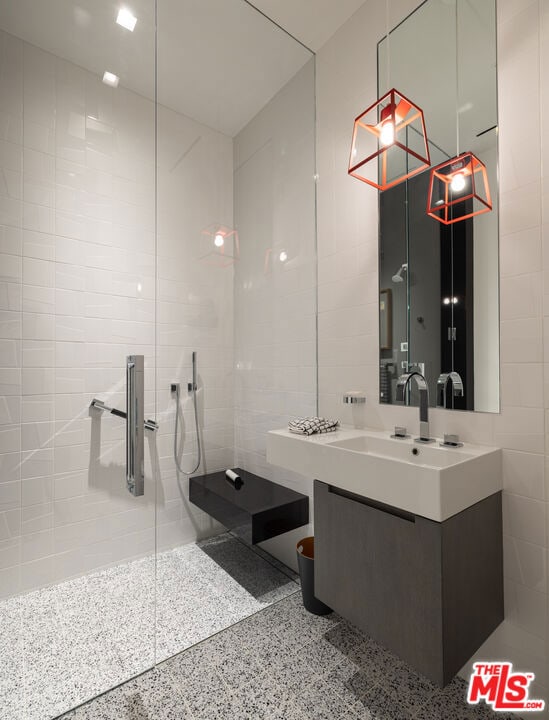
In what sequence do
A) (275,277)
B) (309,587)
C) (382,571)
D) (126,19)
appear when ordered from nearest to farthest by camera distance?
1. (382,571)
2. (126,19)
3. (309,587)
4. (275,277)

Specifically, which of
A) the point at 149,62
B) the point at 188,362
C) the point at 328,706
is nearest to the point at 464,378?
the point at 188,362

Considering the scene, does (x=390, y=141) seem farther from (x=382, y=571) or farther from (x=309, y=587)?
(x=309, y=587)

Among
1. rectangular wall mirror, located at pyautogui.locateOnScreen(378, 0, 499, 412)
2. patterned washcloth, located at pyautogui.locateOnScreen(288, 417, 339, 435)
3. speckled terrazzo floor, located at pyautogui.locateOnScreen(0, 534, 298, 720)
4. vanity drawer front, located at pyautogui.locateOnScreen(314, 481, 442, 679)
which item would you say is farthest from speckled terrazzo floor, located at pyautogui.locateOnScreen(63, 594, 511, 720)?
rectangular wall mirror, located at pyautogui.locateOnScreen(378, 0, 499, 412)

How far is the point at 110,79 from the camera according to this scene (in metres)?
1.55

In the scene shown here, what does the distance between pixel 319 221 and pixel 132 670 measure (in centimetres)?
228

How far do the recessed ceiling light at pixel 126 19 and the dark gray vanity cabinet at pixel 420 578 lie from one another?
2100mm

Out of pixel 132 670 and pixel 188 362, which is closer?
pixel 132 670

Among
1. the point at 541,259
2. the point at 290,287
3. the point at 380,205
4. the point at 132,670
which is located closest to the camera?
the point at 541,259

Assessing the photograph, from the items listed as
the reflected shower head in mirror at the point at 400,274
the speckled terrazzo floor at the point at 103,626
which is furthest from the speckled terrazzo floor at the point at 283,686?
the reflected shower head in mirror at the point at 400,274

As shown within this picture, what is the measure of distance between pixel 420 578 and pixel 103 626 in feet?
4.07

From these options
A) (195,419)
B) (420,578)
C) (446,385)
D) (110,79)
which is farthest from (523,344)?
(110,79)

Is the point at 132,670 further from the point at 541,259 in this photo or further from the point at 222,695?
the point at 541,259

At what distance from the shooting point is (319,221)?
218 cm

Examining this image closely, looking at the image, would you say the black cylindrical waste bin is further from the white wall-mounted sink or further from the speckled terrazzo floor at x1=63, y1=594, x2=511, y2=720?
the white wall-mounted sink
